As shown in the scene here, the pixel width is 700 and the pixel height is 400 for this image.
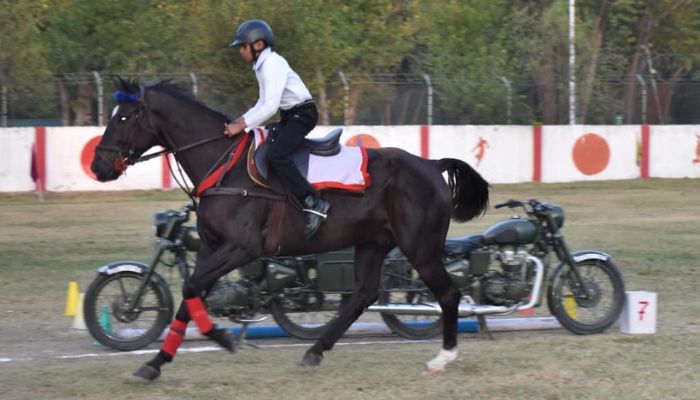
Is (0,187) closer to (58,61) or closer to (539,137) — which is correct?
(58,61)

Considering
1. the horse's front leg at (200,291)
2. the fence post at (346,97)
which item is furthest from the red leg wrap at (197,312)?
the fence post at (346,97)

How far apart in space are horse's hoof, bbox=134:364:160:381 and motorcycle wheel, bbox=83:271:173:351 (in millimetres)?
1391

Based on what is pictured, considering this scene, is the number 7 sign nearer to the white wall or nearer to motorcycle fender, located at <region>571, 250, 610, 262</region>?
motorcycle fender, located at <region>571, 250, 610, 262</region>

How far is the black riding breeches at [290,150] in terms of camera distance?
801 centimetres

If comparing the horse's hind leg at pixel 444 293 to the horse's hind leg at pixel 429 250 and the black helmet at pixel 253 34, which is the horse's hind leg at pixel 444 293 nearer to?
the horse's hind leg at pixel 429 250

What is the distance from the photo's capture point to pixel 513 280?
9.41 meters

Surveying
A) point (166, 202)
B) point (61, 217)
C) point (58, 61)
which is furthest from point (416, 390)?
point (58, 61)

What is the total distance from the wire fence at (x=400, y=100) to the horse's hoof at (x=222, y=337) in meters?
16.1

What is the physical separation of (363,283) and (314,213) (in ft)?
2.75

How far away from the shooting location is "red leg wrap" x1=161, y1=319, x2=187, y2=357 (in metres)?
7.71

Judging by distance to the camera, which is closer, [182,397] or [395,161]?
[182,397]

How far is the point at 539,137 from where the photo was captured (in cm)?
2767

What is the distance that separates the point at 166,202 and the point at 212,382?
15.0 meters

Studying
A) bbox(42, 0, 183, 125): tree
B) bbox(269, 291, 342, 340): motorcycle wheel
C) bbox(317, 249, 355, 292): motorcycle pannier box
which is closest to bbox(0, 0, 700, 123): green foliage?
bbox(42, 0, 183, 125): tree
